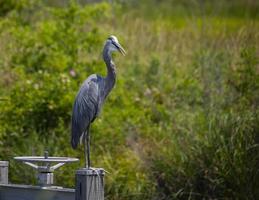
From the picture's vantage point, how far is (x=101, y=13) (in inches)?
437

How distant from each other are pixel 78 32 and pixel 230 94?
7.40 ft

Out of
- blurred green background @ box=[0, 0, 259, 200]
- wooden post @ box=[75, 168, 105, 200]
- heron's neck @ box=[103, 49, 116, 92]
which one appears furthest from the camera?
blurred green background @ box=[0, 0, 259, 200]

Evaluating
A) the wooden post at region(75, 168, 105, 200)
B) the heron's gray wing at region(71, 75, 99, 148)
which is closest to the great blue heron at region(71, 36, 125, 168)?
the heron's gray wing at region(71, 75, 99, 148)

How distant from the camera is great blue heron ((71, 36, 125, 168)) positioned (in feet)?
20.0

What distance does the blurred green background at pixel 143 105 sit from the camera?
849 cm

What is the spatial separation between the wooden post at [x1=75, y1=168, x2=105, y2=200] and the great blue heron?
1.15 ft

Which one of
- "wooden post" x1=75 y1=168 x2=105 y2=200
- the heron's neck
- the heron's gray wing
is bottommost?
"wooden post" x1=75 y1=168 x2=105 y2=200

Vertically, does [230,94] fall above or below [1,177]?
above

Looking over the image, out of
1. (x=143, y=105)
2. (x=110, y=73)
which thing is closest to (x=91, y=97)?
(x=110, y=73)

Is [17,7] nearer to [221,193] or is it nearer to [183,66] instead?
[183,66]

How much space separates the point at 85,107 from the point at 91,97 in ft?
0.28

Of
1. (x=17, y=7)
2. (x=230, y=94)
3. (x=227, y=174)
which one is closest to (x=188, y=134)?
→ (x=227, y=174)

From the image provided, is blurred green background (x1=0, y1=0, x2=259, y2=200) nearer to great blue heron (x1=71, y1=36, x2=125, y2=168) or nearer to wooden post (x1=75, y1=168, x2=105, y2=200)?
great blue heron (x1=71, y1=36, x2=125, y2=168)

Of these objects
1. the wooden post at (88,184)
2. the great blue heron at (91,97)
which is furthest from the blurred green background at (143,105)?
the wooden post at (88,184)
